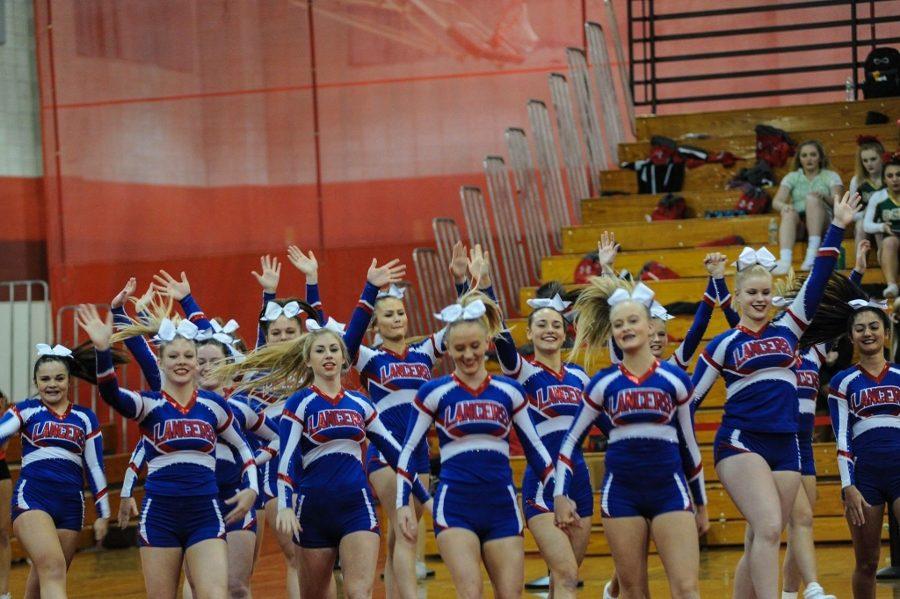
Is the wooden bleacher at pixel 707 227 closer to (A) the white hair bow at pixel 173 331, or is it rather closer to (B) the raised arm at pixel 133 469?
(B) the raised arm at pixel 133 469

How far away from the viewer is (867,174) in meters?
11.6

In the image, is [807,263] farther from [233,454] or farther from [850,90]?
[233,454]

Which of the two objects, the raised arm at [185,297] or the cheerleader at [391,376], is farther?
the raised arm at [185,297]

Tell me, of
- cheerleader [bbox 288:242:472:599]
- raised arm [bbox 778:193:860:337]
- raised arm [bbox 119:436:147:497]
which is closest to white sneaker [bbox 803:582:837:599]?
raised arm [bbox 778:193:860:337]

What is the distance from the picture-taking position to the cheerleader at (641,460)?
6.05 meters

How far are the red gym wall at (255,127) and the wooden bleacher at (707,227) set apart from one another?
1207mm

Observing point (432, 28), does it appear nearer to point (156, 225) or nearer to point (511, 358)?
point (156, 225)

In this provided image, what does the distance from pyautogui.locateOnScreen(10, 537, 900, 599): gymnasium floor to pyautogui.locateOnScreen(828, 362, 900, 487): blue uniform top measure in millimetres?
1150

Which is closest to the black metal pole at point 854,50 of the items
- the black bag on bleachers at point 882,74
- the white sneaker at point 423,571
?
the black bag on bleachers at point 882,74

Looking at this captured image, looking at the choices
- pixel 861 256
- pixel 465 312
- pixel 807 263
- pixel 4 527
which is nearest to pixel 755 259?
pixel 861 256

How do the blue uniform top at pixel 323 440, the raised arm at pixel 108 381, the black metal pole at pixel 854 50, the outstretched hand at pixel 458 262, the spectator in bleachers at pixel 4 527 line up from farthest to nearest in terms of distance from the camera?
the black metal pole at pixel 854 50 → the spectator in bleachers at pixel 4 527 → the outstretched hand at pixel 458 262 → the raised arm at pixel 108 381 → the blue uniform top at pixel 323 440

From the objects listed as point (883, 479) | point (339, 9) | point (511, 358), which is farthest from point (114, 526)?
point (883, 479)

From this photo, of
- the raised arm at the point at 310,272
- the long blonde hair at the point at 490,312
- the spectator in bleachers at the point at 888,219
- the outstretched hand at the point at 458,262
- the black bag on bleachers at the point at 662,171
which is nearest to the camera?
the long blonde hair at the point at 490,312

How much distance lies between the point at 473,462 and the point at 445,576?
385 centimetres
